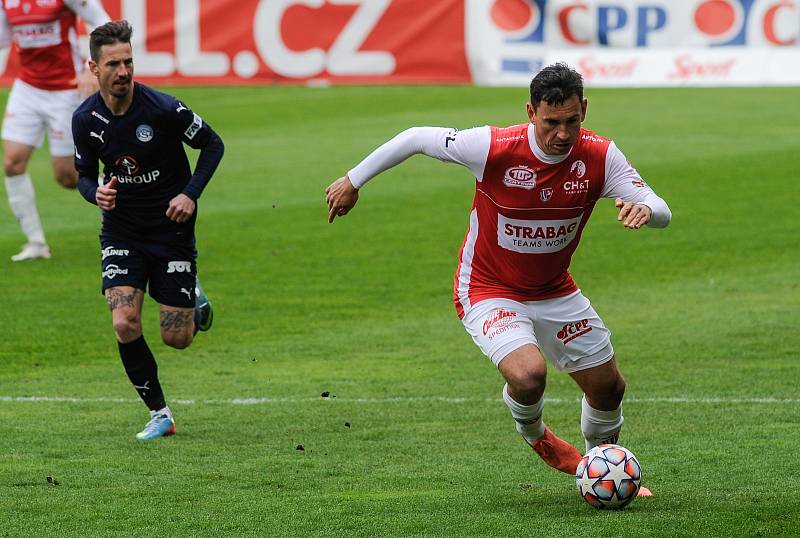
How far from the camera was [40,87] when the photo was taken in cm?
1420

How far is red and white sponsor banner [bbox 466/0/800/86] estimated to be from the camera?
28500 mm

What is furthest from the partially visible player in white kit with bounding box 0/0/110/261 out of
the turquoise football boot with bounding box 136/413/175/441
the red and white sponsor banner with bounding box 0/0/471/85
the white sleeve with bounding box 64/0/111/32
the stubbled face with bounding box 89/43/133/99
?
the red and white sponsor banner with bounding box 0/0/471/85

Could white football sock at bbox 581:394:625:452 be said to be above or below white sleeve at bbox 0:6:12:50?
above

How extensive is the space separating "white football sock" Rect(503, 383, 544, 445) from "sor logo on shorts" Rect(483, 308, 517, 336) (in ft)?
0.90

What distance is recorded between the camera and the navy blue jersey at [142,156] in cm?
836

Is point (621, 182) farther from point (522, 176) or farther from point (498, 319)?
point (498, 319)

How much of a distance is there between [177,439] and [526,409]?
2.23m

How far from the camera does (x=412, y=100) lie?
27.2 metres

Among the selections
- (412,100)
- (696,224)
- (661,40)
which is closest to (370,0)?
(412,100)

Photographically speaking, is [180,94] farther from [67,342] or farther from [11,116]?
[67,342]

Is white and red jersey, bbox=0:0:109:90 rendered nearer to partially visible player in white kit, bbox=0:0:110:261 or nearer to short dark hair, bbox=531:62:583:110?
partially visible player in white kit, bbox=0:0:110:261

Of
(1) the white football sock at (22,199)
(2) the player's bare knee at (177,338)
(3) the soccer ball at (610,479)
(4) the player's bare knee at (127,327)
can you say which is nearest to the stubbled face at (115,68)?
(4) the player's bare knee at (127,327)

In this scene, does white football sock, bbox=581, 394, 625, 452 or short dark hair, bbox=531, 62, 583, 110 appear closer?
short dark hair, bbox=531, 62, 583, 110

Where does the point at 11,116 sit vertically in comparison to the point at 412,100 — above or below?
above
